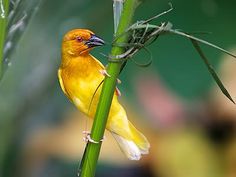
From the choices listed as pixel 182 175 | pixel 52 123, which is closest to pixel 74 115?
pixel 52 123

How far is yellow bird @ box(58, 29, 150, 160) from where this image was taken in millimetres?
352

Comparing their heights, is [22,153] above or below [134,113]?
below

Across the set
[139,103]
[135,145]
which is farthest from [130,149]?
[139,103]

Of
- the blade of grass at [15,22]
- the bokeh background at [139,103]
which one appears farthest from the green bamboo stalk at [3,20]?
the bokeh background at [139,103]

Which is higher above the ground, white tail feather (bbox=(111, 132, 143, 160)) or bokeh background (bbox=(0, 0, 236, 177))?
bokeh background (bbox=(0, 0, 236, 177))

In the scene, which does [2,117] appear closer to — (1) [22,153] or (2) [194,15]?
(1) [22,153]

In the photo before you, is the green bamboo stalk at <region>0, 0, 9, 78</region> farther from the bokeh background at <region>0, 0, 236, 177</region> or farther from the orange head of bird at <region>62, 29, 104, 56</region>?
the bokeh background at <region>0, 0, 236, 177</region>

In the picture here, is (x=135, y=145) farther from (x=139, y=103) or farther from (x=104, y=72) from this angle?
(x=139, y=103)

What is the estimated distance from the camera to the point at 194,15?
1696mm

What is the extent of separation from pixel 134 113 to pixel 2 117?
43cm

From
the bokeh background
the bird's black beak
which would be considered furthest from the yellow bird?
the bokeh background

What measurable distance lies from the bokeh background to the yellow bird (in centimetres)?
76

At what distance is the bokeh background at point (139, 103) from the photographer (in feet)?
4.11

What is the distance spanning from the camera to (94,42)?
0.36 metres
